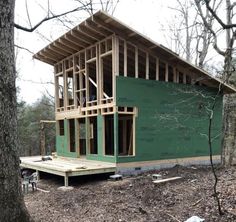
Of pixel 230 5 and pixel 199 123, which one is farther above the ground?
pixel 230 5

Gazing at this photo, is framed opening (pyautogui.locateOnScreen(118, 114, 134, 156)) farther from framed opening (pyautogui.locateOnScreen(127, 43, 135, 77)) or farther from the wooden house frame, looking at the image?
framed opening (pyautogui.locateOnScreen(127, 43, 135, 77))

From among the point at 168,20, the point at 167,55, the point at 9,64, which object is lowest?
the point at 9,64

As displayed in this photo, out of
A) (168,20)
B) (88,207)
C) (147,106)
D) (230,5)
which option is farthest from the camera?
(168,20)

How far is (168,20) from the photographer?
22297 millimetres

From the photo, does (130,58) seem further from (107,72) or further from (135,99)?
(107,72)

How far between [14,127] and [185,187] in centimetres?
508

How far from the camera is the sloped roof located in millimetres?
9586

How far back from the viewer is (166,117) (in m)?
11.2

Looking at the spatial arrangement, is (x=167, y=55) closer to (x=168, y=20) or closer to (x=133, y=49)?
(x=133, y=49)

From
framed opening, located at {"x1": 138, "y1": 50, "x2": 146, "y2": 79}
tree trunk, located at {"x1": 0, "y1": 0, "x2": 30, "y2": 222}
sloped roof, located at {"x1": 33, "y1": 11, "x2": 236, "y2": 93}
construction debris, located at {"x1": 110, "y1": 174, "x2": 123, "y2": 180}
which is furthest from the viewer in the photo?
framed opening, located at {"x1": 138, "y1": 50, "x2": 146, "y2": 79}

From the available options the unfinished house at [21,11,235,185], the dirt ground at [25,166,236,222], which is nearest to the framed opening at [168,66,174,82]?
the unfinished house at [21,11,235,185]

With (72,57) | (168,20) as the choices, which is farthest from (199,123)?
(168,20)

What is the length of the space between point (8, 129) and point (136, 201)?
3908 millimetres

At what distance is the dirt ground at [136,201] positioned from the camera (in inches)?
227
